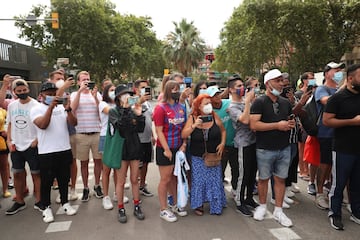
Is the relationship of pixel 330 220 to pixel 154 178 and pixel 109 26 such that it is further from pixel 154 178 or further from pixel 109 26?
pixel 109 26

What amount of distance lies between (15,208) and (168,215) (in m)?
2.30

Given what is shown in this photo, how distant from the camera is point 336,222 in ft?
11.9

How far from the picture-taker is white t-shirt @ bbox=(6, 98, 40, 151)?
416 centimetres

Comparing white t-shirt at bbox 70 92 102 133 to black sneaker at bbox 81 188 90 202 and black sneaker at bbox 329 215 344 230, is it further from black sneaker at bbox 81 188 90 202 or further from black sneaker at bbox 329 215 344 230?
black sneaker at bbox 329 215 344 230

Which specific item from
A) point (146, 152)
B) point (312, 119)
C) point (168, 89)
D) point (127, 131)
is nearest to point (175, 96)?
point (168, 89)

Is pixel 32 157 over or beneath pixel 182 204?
over

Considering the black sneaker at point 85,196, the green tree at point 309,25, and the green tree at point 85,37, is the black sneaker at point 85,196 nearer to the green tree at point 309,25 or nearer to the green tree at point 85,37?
the green tree at point 309,25

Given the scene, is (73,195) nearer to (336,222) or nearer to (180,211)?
(180,211)

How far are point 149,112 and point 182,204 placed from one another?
175cm

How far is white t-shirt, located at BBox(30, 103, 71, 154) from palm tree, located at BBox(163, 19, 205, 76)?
129 feet

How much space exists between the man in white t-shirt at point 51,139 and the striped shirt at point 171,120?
129cm

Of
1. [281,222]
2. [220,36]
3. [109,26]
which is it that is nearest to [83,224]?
[281,222]

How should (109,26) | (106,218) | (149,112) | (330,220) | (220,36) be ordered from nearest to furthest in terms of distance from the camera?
(330,220), (106,218), (149,112), (109,26), (220,36)

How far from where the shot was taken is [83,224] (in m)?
3.89
